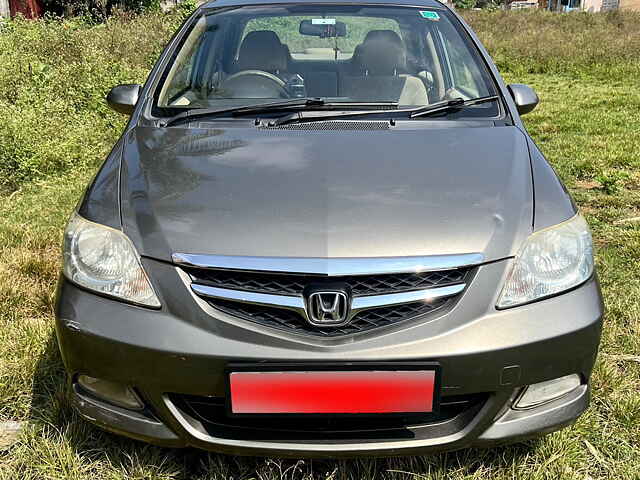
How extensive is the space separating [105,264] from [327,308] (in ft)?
1.98

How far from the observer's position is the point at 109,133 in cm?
547

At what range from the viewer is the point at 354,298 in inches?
58.7

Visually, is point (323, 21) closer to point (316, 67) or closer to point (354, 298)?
point (316, 67)

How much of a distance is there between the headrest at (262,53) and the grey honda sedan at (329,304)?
931mm

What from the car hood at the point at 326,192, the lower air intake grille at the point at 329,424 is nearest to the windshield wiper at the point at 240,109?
the car hood at the point at 326,192

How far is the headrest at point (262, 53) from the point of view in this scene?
2.73 m

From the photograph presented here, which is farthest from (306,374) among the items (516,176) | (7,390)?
(7,390)

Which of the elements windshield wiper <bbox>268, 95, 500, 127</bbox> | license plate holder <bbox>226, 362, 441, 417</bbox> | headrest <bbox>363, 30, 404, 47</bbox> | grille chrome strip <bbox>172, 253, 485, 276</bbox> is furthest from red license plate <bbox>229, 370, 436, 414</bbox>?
headrest <bbox>363, 30, 404, 47</bbox>

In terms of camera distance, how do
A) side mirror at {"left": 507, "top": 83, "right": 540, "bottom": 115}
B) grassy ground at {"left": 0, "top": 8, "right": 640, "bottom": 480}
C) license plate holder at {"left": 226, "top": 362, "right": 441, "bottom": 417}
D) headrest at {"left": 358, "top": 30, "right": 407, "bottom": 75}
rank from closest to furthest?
license plate holder at {"left": 226, "top": 362, "right": 441, "bottom": 417} → grassy ground at {"left": 0, "top": 8, "right": 640, "bottom": 480} → side mirror at {"left": 507, "top": 83, "right": 540, "bottom": 115} → headrest at {"left": 358, "top": 30, "right": 407, "bottom": 75}

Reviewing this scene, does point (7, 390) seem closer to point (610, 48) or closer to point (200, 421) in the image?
point (200, 421)

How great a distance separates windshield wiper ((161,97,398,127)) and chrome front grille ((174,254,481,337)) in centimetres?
90

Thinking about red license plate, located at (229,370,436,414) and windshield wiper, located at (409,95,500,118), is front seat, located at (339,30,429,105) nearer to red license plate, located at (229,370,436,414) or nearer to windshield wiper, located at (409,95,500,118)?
windshield wiper, located at (409,95,500,118)

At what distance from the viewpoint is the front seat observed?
97.3 inches

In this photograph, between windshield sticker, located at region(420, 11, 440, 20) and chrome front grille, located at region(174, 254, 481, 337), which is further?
windshield sticker, located at region(420, 11, 440, 20)
